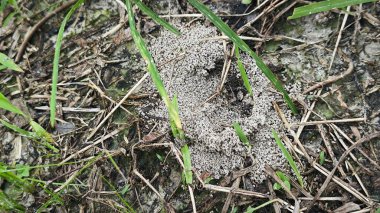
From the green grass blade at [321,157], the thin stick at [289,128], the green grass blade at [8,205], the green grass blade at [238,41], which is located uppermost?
the green grass blade at [238,41]

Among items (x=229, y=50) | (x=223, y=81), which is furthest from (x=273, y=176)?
(x=229, y=50)

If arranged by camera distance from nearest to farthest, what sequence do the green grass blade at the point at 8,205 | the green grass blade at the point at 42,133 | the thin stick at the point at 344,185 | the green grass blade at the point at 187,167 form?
1. the thin stick at the point at 344,185
2. the green grass blade at the point at 187,167
3. the green grass blade at the point at 8,205
4. the green grass blade at the point at 42,133

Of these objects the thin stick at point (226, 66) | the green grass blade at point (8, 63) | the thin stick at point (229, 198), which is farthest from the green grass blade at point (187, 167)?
the green grass blade at point (8, 63)

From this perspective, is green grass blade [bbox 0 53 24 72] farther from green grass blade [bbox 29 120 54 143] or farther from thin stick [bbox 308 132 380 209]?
thin stick [bbox 308 132 380 209]

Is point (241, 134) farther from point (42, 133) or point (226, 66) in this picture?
point (42, 133)

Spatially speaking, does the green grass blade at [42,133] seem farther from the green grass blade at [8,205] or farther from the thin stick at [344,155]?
the thin stick at [344,155]

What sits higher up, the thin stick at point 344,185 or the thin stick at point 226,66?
the thin stick at point 226,66
